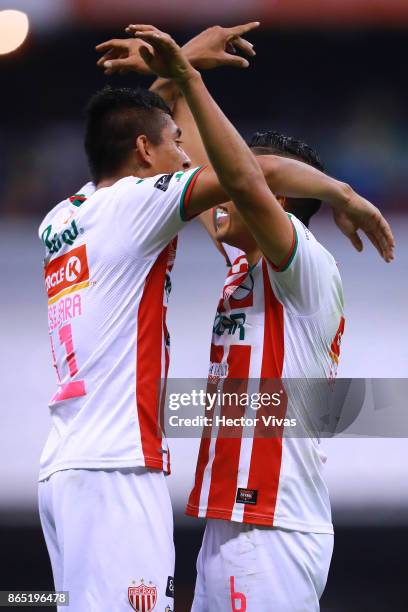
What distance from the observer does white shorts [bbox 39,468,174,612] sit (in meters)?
2.43

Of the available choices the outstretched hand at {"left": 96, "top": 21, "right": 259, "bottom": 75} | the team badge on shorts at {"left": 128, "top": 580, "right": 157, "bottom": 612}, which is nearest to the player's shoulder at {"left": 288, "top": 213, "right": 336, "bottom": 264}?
the outstretched hand at {"left": 96, "top": 21, "right": 259, "bottom": 75}

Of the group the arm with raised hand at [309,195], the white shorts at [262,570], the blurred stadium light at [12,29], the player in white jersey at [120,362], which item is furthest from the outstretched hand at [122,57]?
the blurred stadium light at [12,29]

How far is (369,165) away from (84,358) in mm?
3573

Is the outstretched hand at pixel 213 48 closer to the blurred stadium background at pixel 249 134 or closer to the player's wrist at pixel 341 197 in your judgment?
the player's wrist at pixel 341 197

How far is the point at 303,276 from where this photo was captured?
2.63 m

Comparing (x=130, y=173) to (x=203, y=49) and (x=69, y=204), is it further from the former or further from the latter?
(x=203, y=49)

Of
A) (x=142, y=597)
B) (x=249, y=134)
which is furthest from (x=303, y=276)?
(x=249, y=134)

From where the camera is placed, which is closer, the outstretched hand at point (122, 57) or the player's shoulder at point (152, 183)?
the player's shoulder at point (152, 183)

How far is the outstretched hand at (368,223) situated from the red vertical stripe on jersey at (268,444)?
0.95ft

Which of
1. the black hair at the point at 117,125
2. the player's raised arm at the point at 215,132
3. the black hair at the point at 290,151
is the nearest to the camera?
the player's raised arm at the point at 215,132

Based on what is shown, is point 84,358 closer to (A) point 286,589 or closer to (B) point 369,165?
(A) point 286,589

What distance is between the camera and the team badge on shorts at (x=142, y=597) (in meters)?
2.42

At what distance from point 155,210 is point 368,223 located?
0.58 meters

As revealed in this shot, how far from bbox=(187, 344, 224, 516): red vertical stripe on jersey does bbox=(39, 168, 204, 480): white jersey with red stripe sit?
18cm
